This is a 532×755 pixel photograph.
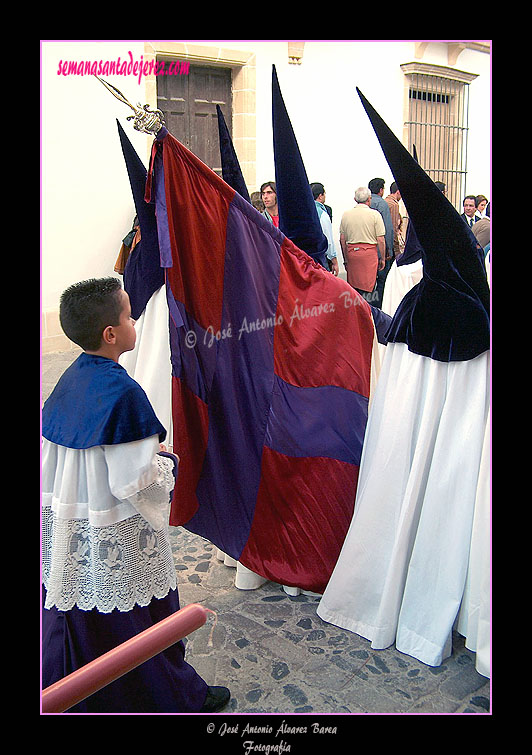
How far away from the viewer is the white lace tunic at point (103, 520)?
6.80 ft

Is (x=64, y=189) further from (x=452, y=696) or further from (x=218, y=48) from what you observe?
(x=452, y=696)

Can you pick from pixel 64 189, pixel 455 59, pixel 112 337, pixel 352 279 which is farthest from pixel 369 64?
pixel 112 337

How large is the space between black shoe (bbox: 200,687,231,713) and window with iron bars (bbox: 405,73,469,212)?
36.9 ft

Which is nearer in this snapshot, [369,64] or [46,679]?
[46,679]

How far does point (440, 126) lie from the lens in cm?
1304

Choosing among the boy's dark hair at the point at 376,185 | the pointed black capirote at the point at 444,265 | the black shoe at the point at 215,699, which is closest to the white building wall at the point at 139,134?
the boy's dark hair at the point at 376,185

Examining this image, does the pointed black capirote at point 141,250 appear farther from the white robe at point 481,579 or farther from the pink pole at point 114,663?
the pink pole at point 114,663

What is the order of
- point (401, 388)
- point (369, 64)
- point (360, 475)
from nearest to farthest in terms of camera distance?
point (401, 388), point (360, 475), point (369, 64)

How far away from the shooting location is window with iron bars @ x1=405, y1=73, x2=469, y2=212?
1248 cm

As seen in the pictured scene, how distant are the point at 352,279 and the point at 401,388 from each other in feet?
21.1

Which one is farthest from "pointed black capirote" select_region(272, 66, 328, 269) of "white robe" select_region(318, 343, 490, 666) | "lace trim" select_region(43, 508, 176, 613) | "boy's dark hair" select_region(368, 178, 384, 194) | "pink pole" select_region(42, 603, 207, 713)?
"boy's dark hair" select_region(368, 178, 384, 194)

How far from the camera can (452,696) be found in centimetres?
256

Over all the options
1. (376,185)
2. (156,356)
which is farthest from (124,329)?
(376,185)

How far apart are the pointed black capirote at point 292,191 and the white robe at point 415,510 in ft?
2.92
